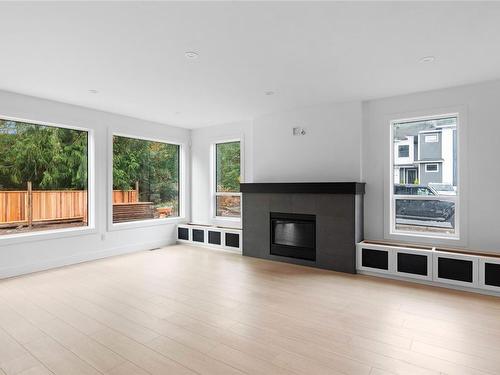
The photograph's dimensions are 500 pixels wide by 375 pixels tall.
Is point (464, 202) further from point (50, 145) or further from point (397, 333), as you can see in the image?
point (50, 145)

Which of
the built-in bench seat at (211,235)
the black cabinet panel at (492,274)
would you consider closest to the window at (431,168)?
the black cabinet panel at (492,274)

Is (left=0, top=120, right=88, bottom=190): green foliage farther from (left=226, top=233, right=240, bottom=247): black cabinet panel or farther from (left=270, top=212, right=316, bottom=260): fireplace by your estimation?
(left=270, top=212, right=316, bottom=260): fireplace

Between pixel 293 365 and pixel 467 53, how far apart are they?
10.8 ft

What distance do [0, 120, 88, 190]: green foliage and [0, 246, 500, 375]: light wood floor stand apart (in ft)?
4.81

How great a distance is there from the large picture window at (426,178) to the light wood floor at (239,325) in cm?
99

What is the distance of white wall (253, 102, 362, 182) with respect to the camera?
15.4ft

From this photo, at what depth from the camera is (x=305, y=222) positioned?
488cm

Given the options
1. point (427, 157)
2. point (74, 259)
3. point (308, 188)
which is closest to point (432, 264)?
point (427, 157)

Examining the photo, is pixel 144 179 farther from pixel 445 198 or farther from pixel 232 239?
pixel 445 198

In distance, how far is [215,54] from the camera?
299cm

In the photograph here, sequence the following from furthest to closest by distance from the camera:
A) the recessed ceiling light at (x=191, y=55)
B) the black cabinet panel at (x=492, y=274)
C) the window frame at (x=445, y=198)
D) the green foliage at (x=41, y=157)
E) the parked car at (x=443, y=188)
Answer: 1. the green foliage at (x=41, y=157)
2. the parked car at (x=443, y=188)
3. the window frame at (x=445, y=198)
4. the black cabinet panel at (x=492, y=274)
5. the recessed ceiling light at (x=191, y=55)

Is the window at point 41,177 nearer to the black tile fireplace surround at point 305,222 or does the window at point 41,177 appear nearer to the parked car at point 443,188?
the black tile fireplace surround at point 305,222

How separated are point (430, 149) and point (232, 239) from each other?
3614 mm

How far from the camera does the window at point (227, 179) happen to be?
6.27 m
